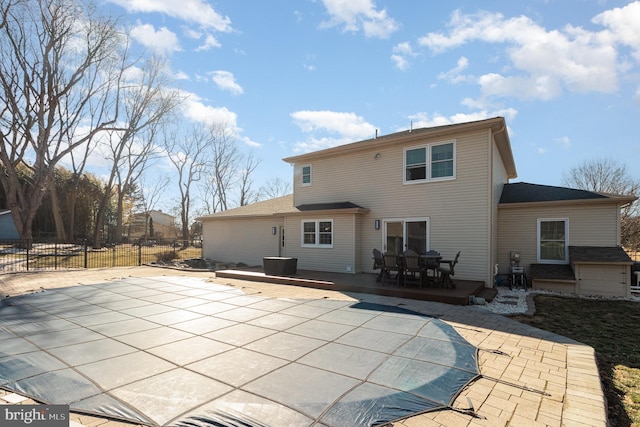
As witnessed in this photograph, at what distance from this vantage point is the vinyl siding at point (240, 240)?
51.5 feet

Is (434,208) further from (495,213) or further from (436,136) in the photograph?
(436,136)

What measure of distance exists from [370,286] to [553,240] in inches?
264

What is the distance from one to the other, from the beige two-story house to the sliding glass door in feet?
0.11

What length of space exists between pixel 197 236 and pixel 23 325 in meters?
32.6

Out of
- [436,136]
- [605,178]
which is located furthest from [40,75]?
[605,178]

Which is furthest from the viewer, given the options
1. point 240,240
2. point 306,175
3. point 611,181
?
point 611,181

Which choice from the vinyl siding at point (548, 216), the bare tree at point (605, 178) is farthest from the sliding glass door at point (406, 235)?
the bare tree at point (605, 178)

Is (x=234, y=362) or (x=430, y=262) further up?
(x=430, y=262)

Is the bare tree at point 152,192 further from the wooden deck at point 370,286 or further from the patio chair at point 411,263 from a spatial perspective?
the patio chair at point 411,263

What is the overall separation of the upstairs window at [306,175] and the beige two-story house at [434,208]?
0.17ft

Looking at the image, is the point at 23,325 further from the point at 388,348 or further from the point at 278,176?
the point at 278,176

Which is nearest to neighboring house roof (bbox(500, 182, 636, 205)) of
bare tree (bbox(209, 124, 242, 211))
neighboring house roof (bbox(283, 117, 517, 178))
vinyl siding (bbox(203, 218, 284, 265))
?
neighboring house roof (bbox(283, 117, 517, 178))

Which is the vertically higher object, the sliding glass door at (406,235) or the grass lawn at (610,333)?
the sliding glass door at (406,235)

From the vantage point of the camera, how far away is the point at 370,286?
8766 mm
